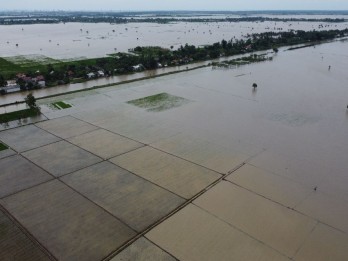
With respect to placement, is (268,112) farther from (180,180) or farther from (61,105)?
(61,105)

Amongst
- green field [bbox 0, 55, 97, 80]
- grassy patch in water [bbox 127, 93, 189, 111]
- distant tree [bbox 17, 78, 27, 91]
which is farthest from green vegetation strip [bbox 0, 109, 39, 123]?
green field [bbox 0, 55, 97, 80]

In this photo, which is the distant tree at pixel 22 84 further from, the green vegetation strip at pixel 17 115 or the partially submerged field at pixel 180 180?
the green vegetation strip at pixel 17 115

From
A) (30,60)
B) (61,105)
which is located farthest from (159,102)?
(30,60)

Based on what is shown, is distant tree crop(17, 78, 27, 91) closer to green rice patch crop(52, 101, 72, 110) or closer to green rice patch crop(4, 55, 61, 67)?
green rice patch crop(52, 101, 72, 110)

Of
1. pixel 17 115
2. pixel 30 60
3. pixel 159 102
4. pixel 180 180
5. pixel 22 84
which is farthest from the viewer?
pixel 30 60

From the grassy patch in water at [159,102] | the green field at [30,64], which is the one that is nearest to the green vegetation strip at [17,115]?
the grassy patch in water at [159,102]

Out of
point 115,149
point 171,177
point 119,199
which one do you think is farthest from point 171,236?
point 115,149
